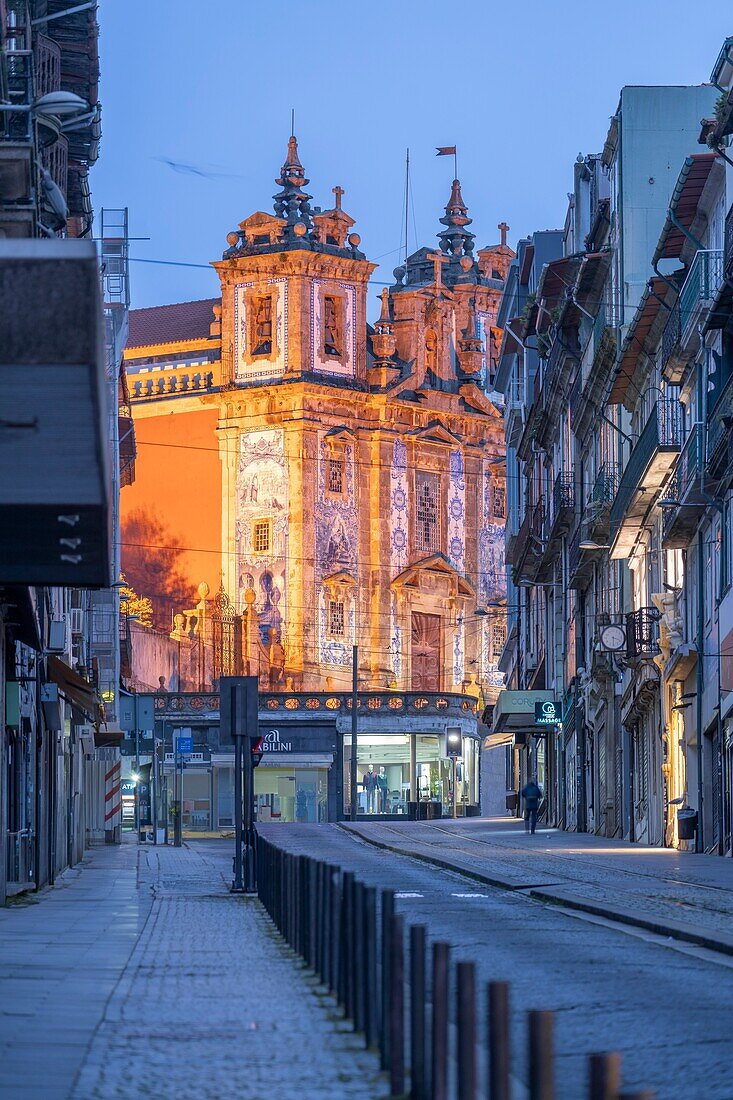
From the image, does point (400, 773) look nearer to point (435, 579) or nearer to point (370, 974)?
point (435, 579)

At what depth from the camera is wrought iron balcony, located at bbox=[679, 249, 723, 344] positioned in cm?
3916

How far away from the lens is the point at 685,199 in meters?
41.9

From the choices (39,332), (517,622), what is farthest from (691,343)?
(517,622)

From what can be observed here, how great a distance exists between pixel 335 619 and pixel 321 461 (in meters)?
6.51

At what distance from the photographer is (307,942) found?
14.4m

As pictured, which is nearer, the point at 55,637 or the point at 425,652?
the point at 55,637

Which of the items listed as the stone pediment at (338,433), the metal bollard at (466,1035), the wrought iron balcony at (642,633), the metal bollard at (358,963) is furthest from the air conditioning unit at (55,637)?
the stone pediment at (338,433)

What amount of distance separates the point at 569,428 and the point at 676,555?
20372 millimetres

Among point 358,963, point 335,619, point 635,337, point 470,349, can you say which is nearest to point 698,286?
point 635,337

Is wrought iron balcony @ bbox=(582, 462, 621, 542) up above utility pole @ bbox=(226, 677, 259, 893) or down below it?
above

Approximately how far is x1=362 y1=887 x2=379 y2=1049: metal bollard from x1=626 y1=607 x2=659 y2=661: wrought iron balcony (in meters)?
36.2

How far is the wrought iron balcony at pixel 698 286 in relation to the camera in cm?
3916

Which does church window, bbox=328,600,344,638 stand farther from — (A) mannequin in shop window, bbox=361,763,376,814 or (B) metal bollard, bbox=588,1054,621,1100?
(B) metal bollard, bbox=588,1054,621,1100

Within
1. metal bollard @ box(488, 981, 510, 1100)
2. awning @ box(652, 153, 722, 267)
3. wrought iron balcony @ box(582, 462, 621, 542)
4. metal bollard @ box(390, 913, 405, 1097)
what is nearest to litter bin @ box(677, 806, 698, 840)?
awning @ box(652, 153, 722, 267)
